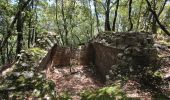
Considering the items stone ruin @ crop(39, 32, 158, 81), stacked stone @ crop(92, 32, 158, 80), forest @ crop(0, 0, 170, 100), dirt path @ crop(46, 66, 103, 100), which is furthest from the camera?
dirt path @ crop(46, 66, 103, 100)

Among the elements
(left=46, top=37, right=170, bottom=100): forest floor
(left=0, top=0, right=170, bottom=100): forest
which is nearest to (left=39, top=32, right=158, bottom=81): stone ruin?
(left=0, top=0, right=170, bottom=100): forest

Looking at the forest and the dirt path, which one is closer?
the forest

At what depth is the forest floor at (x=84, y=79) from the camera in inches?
351

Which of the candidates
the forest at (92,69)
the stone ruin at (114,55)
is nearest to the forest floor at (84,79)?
the forest at (92,69)

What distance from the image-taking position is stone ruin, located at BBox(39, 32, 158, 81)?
418 inches

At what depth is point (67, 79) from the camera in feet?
42.0

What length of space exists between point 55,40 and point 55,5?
67.4 ft

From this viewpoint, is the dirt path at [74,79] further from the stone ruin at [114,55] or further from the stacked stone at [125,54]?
the stacked stone at [125,54]

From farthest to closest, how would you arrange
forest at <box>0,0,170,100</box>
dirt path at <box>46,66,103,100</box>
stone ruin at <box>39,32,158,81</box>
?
dirt path at <box>46,66,103,100</box> < stone ruin at <box>39,32,158,81</box> < forest at <box>0,0,170,100</box>

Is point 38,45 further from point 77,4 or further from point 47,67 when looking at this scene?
point 77,4

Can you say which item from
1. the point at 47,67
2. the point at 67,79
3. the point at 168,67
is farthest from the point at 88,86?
the point at 168,67

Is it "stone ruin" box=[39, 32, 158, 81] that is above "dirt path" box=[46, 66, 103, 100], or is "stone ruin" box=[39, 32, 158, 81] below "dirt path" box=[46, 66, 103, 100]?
above

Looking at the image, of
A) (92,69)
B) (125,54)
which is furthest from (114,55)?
(92,69)

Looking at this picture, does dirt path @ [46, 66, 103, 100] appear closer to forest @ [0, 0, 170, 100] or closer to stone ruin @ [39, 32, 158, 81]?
forest @ [0, 0, 170, 100]
